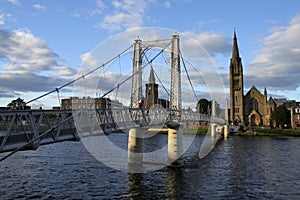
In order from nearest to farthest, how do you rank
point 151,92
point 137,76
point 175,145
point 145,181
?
1. point 145,181
2. point 175,145
3. point 137,76
4. point 151,92

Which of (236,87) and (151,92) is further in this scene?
(236,87)

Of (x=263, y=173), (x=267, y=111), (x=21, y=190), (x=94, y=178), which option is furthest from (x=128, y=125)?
(x=267, y=111)

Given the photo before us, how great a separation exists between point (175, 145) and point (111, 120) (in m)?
11.5

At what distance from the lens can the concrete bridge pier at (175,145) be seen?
131ft

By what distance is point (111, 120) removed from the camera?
109ft

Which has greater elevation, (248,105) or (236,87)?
(236,87)

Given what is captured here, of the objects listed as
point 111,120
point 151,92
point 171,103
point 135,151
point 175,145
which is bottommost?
point 135,151

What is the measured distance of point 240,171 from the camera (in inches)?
1489

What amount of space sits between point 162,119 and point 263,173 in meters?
14.3

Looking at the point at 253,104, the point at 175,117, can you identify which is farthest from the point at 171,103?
the point at 253,104

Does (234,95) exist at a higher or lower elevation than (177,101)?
higher

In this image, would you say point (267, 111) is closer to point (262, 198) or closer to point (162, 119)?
point (162, 119)

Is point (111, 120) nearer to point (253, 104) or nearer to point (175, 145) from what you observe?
point (175, 145)

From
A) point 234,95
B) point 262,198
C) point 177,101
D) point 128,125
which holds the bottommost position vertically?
point 262,198
